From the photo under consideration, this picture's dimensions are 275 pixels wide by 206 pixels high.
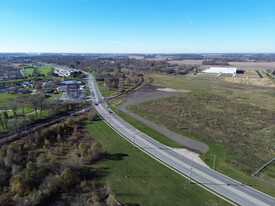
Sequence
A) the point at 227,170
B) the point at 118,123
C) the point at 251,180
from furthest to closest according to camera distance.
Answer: the point at 118,123
the point at 227,170
the point at 251,180

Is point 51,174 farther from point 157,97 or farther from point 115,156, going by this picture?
point 157,97

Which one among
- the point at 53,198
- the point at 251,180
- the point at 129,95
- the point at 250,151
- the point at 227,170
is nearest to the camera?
the point at 53,198

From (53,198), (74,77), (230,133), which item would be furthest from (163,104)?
(74,77)

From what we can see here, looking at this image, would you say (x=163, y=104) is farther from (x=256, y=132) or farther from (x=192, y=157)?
(x=192, y=157)

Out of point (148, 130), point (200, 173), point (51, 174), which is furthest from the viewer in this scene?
point (148, 130)

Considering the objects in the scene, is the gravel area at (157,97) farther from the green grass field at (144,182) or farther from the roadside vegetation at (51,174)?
the roadside vegetation at (51,174)

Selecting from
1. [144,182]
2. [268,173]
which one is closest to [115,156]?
[144,182]

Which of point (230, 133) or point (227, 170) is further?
point (230, 133)
